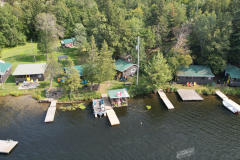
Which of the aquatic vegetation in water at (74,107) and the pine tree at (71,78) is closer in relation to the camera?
the aquatic vegetation in water at (74,107)

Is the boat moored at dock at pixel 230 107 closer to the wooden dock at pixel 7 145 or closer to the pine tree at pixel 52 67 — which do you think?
the pine tree at pixel 52 67

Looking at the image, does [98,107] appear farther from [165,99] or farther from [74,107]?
[165,99]

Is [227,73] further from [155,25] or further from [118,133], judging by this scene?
[118,133]

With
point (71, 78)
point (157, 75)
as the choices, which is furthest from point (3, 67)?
point (157, 75)

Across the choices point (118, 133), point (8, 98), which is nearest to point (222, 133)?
point (118, 133)

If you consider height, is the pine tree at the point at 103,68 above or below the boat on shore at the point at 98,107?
above

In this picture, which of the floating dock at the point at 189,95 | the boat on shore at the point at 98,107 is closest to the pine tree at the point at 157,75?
the floating dock at the point at 189,95

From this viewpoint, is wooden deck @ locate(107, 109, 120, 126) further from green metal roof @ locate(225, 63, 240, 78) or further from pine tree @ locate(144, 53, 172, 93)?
green metal roof @ locate(225, 63, 240, 78)
